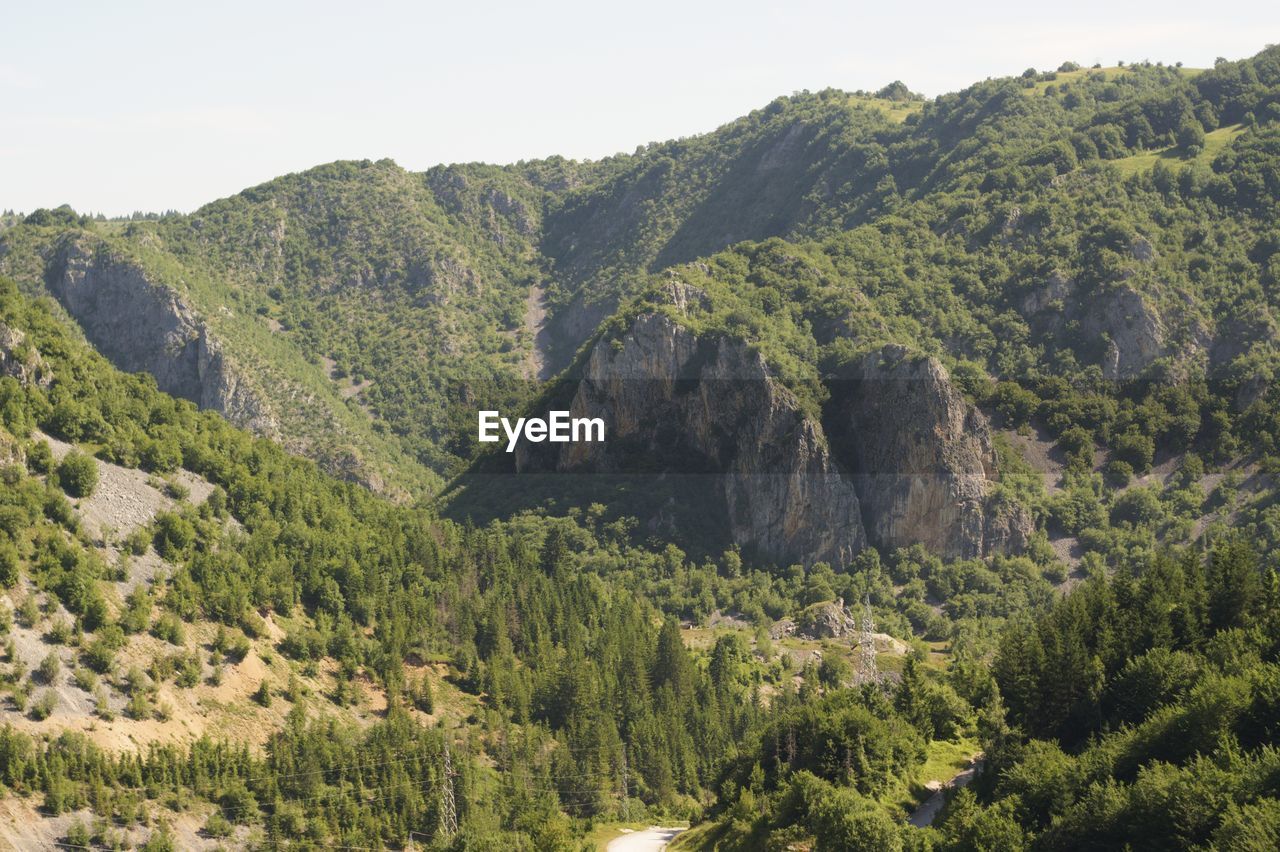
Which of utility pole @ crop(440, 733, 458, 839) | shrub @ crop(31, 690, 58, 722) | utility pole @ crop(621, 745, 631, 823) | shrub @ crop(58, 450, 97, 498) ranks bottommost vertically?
utility pole @ crop(621, 745, 631, 823)

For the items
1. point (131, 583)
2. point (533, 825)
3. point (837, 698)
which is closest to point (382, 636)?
point (131, 583)

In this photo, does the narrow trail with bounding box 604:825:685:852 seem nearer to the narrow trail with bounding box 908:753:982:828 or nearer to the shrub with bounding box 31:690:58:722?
the narrow trail with bounding box 908:753:982:828

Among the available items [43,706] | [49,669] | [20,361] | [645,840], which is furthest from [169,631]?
[645,840]

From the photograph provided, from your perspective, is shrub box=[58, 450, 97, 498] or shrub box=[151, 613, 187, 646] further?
shrub box=[58, 450, 97, 498]

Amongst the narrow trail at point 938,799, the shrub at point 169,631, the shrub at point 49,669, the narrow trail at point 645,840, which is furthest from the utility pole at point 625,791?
the shrub at point 49,669

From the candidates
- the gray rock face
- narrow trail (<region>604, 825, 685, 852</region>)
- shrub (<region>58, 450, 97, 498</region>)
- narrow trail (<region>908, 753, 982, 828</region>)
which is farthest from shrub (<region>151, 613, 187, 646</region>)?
narrow trail (<region>908, 753, 982, 828</region>)

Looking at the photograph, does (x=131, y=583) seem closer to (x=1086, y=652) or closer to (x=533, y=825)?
(x=533, y=825)
